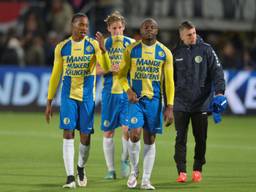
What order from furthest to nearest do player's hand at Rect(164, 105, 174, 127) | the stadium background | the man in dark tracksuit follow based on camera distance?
the stadium background < the man in dark tracksuit < player's hand at Rect(164, 105, 174, 127)

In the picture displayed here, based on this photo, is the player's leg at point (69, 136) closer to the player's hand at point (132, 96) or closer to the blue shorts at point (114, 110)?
the player's hand at point (132, 96)

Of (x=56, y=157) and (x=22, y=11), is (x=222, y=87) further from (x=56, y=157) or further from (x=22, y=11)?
(x=22, y=11)

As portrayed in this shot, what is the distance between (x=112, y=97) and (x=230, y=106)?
11.5 m

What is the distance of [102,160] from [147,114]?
363cm

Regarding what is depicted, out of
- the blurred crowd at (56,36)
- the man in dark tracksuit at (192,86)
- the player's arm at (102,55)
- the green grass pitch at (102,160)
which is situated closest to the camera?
the player's arm at (102,55)

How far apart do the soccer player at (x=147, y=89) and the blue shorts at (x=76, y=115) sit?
0.55 m

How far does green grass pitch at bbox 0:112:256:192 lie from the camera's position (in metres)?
12.8

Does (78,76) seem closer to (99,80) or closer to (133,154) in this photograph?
(133,154)

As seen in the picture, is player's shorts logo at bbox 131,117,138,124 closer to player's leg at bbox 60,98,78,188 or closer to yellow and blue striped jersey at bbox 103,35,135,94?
player's leg at bbox 60,98,78,188

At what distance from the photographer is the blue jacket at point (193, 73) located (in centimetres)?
1338

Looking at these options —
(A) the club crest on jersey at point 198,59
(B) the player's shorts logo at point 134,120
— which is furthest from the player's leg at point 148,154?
(A) the club crest on jersey at point 198,59

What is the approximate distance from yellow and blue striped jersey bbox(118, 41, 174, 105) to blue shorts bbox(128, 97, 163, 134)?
3.7 inches

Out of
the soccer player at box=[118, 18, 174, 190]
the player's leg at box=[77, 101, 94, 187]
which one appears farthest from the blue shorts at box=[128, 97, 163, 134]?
the player's leg at box=[77, 101, 94, 187]

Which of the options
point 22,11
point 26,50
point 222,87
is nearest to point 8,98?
point 26,50
